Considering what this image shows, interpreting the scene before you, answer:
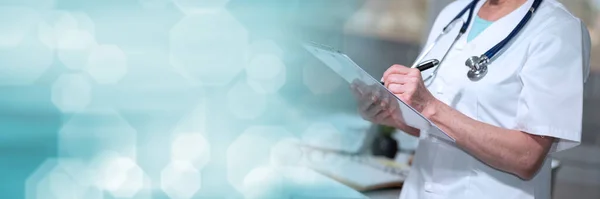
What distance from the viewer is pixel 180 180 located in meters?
1.09

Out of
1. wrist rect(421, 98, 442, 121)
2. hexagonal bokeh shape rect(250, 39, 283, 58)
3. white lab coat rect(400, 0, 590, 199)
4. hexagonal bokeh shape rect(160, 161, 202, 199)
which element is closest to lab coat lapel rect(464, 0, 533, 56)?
white lab coat rect(400, 0, 590, 199)

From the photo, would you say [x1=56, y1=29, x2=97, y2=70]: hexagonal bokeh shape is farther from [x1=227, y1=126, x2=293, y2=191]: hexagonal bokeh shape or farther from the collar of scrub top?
the collar of scrub top

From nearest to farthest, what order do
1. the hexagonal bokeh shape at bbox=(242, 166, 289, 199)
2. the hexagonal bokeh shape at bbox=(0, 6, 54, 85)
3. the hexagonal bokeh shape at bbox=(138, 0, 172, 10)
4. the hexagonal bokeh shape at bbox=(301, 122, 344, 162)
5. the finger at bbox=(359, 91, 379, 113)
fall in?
the finger at bbox=(359, 91, 379, 113) < the hexagonal bokeh shape at bbox=(0, 6, 54, 85) < the hexagonal bokeh shape at bbox=(138, 0, 172, 10) < the hexagonal bokeh shape at bbox=(242, 166, 289, 199) < the hexagonal bokeh shape at bbox=(301, 122, 344, 162)

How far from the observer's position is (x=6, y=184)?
0.95 meters

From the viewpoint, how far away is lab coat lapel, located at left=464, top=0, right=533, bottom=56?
76cm

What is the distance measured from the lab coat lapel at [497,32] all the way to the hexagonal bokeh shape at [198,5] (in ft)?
1.68

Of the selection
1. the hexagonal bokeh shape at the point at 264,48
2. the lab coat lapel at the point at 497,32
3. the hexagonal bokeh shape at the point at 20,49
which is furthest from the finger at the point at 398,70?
the hexagonal bokeh shape at the point at 20,49

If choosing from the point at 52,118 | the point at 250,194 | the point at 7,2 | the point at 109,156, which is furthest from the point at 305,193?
the point at 7,2

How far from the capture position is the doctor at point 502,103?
678 mm

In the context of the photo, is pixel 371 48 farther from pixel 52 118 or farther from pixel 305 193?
pixel 52 118

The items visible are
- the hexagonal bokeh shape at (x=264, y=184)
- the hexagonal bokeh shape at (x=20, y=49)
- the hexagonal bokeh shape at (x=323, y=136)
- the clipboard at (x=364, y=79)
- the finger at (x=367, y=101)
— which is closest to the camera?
the clipboard at (x=364, y=79)

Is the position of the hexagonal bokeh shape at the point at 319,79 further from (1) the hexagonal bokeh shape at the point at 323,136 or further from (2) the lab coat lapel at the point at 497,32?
(2) the lab coat lapel at the point at 497,32

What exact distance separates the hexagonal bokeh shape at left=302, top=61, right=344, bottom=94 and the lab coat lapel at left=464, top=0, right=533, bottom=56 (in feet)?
1.91

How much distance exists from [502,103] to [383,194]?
40cm
